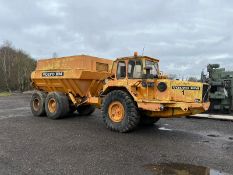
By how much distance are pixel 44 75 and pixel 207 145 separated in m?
7.67

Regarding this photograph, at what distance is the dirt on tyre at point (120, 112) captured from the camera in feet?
27.7

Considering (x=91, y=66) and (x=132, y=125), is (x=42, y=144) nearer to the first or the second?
(x=132, y=125)

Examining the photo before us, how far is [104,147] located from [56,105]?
16.0 ft

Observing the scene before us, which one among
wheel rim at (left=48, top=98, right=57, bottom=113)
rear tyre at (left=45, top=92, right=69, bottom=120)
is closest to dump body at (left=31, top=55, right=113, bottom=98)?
rear tyre at (left=45, top=92, right=69, bottom=120)

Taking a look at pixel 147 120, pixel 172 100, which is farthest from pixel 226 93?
pixel 172 100

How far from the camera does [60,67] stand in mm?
11586

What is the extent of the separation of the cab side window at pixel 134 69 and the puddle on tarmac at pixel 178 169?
3.66 meters

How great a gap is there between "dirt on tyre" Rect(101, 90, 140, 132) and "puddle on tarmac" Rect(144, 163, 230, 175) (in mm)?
2832

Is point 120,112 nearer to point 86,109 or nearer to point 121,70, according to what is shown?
point 121,70

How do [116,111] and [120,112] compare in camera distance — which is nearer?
[120,112]

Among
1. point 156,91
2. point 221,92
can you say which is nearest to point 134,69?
point 156,91

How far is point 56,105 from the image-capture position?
1134 cm

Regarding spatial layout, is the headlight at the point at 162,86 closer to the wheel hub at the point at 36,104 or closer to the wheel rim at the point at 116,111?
the wheel rim at the point at 116,111

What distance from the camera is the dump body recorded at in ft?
35.4
